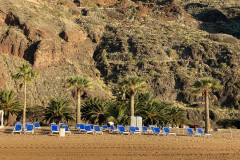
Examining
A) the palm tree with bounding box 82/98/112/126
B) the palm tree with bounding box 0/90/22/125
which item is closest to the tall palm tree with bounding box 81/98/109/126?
the palm tree with bounding box 82/98/112/126

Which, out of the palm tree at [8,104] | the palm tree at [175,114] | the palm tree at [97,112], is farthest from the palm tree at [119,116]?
the palm tree at [8,104]

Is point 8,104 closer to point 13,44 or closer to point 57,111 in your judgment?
point 57,111

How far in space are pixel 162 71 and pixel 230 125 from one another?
2238 cm

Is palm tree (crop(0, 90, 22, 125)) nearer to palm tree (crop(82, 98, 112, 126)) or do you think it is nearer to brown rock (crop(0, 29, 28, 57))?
palm tree (crop(82, 98, 112, 126))

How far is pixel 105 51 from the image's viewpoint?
71.1 meters

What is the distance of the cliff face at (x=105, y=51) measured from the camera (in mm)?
59656

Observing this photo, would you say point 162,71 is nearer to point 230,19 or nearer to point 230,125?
point 230,125

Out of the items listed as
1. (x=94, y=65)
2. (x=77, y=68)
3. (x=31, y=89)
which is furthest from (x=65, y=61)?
(x=31, y=89)

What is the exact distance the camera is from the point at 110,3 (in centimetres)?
9650

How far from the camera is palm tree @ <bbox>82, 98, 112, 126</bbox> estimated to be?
37.0 meters

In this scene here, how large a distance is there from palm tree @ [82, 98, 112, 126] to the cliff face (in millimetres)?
16573

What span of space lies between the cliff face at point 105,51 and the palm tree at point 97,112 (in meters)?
16.6

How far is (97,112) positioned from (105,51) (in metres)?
35.5

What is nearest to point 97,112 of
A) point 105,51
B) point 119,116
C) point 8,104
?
point 119,116
